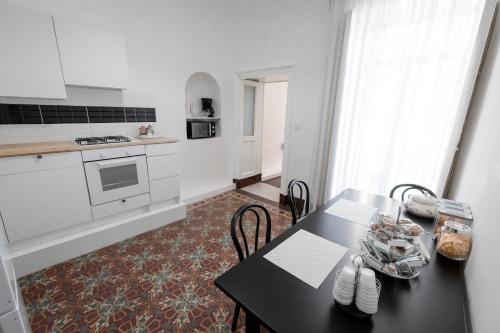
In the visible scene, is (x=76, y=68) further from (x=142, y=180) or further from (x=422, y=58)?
(x=422, y=58)

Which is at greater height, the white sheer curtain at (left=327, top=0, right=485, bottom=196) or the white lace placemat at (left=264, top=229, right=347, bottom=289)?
the white sheer curtain at (left=327, top=0, right=485, bottom=196)

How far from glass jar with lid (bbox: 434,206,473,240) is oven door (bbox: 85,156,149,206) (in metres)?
2.85

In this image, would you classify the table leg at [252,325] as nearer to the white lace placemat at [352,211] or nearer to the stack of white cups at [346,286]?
the stack of white cups at [346,286]

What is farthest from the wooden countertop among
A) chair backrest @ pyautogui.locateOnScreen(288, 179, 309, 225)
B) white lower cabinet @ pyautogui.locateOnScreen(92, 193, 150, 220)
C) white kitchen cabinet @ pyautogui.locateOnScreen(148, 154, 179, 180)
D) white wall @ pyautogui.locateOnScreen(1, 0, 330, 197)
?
chair backrest @ pyautogui.locateOnScreen(288, 179, 309, 225)

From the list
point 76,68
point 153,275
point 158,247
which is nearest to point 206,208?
point 158,247

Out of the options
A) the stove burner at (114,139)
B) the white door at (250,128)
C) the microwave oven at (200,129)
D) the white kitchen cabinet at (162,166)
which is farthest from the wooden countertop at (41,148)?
the white door at (250,128)

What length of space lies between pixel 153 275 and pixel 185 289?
1.25 ft

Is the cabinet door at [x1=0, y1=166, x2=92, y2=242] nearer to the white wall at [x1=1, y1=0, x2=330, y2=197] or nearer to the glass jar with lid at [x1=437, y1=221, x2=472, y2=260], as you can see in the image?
the white wall at [x1=1, y1=0, x2=330, y2=197]

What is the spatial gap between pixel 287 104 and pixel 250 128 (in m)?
1.35

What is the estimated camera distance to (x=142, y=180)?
2.67 metres

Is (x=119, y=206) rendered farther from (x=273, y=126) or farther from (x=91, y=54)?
(x=273, y=126)

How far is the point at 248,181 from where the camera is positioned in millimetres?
4562

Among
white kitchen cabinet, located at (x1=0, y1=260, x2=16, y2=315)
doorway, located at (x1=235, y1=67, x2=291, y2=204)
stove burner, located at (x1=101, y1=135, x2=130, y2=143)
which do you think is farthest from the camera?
doorway, located at (x1=235, y1=67, x2=291, y2=204)

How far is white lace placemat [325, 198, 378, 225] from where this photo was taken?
1.55 meters
